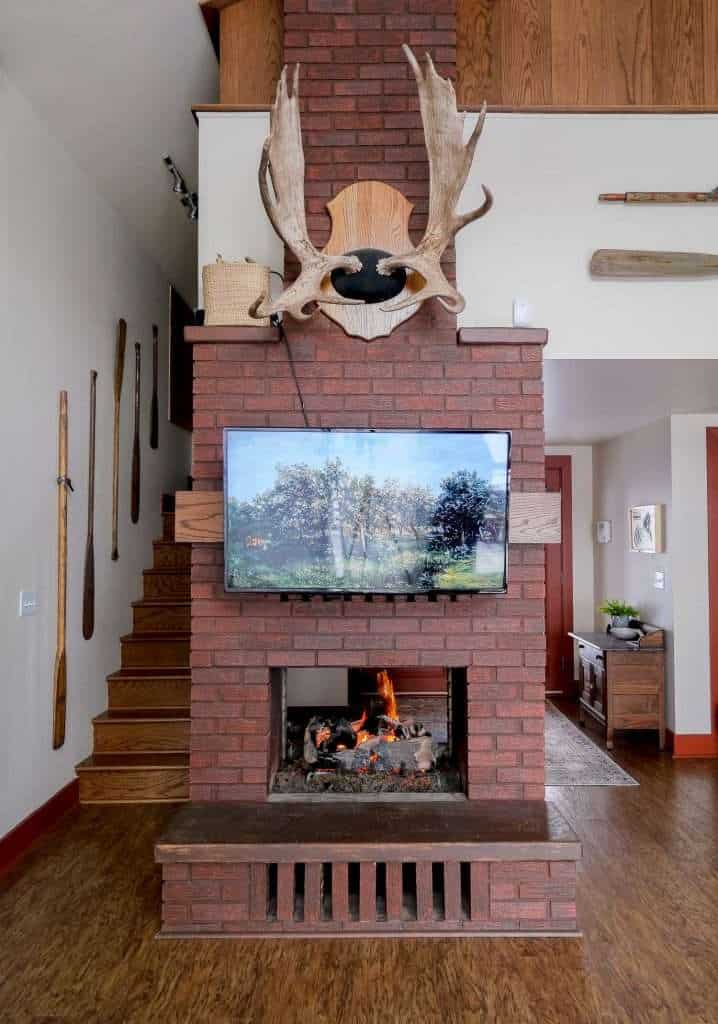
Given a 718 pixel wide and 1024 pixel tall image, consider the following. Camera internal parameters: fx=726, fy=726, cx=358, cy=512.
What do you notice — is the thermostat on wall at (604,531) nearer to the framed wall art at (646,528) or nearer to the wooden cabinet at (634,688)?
the framed wall art at (646,528)

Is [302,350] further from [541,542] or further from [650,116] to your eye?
[650,116]

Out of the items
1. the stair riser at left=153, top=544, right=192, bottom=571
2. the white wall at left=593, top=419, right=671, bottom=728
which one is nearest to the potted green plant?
the white wall at left=593, top=419, right=671, bottom=728

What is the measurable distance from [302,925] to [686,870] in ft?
5.19

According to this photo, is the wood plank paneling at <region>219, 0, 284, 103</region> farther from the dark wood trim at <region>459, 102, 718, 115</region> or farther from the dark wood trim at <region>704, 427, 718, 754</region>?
the dark wood trim at <region>704, 427, 718, 754</region>

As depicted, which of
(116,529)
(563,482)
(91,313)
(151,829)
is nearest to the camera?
(151,829)

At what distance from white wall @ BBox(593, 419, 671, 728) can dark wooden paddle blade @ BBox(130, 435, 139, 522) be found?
3400mm

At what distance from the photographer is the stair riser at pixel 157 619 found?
14.7ft

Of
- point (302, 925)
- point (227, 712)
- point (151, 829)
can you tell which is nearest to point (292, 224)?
point (227, 712)

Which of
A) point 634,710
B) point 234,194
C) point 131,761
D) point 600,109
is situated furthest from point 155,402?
point 634,710

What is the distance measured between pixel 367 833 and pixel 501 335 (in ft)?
6.13

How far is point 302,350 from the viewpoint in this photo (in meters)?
2.83

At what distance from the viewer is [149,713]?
156 inches

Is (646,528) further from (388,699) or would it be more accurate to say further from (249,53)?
(249,53)

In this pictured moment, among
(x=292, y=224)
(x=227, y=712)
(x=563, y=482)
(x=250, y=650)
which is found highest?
(x=292, y=224)
